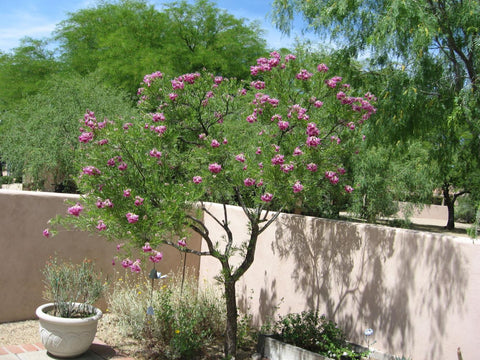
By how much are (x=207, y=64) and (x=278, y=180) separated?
18.3 metres

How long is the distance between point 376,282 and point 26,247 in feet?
15.2

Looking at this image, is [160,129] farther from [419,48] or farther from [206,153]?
[419,48]

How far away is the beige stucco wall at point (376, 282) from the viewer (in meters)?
4.80

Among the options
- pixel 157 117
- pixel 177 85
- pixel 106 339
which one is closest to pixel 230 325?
pixel 106 339

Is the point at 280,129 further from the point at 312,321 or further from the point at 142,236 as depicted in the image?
the point at 312,321

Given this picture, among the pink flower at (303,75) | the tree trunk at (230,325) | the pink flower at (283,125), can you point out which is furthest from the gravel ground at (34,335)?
the pink flower at (303,75)

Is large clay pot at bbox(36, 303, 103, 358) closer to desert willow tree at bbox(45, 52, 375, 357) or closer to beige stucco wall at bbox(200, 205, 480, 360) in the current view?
desert willow tree at bbox(45, 52, 375, 357)

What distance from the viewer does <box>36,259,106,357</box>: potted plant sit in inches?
223

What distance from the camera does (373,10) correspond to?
6961mm

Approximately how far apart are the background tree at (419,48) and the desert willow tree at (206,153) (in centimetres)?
81

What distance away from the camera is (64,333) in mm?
5672

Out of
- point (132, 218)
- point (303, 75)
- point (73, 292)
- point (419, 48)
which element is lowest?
point (73, 292)

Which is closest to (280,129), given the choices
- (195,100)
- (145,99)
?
(195,100)

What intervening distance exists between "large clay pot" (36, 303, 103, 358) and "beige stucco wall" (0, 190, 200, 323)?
138 centimetres
